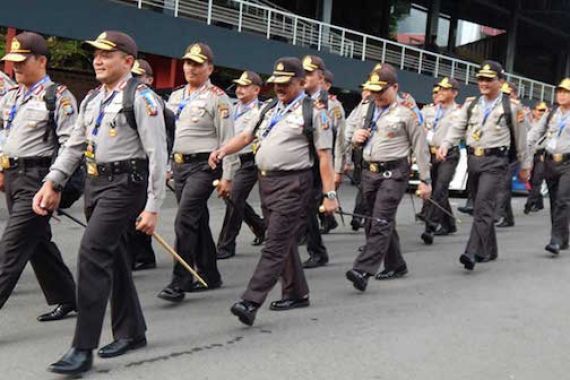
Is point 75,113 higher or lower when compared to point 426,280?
higher

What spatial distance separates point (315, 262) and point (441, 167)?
10.6 ft

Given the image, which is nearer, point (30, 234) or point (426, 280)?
point (30, 234)

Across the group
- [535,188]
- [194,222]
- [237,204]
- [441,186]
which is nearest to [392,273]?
[237,204]

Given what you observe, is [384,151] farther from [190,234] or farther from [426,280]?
[190,234]

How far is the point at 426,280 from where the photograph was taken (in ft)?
23.7

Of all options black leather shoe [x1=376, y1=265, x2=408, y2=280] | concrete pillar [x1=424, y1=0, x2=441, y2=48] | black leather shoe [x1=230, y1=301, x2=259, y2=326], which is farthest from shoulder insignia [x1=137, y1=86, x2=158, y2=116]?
concrete pillar [x1=424, y1=0, x2=441, y2=48]

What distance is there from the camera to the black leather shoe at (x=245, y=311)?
5195 millimetres

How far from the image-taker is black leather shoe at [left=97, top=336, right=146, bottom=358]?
4504 mm

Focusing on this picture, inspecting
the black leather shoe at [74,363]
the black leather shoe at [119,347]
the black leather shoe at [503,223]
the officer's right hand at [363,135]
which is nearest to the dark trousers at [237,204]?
the officer's right hand at [363,135]

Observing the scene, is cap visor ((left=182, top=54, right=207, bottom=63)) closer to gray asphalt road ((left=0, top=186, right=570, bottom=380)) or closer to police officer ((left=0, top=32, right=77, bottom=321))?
police officer ((left=0, top=32, right=77, bottom=321))

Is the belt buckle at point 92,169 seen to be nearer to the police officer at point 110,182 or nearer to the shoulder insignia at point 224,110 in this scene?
the police officer at point 110,182

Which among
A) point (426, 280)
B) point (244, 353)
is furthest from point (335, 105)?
point (244, 353)

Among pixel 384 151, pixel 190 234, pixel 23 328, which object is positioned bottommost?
pixel 23 328

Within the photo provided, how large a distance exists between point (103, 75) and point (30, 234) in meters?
1.26
